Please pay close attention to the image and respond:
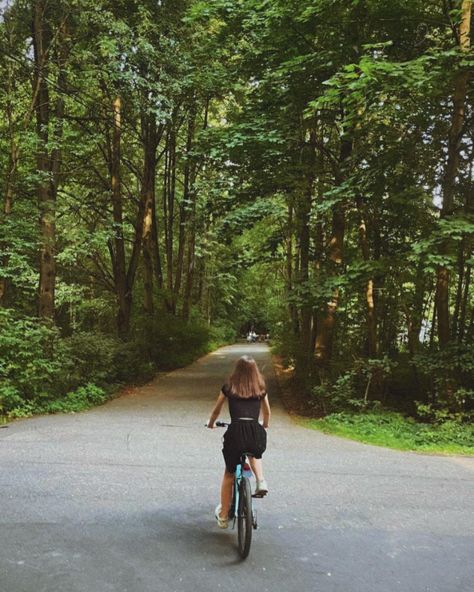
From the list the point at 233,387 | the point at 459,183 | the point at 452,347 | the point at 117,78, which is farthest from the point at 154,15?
the point at 233,387

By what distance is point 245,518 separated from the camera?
4125 mm

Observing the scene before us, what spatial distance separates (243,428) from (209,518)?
1.31 meters

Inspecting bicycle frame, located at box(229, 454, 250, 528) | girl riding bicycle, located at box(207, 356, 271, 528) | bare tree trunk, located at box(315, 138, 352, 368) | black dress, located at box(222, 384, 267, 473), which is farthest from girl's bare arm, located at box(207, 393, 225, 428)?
bare tree trunk, located at box(315, 138, 352, 368)

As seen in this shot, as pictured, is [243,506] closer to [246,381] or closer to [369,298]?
[246,381]

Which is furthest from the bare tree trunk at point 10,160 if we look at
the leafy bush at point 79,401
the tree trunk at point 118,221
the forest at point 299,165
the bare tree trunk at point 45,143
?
the tree trunk at point 118,221

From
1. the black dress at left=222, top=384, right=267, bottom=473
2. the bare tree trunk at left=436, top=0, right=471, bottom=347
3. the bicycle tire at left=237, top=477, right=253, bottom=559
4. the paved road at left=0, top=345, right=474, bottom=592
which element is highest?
the bare tree trunk at left=436, top=0, right=471, bottom=347

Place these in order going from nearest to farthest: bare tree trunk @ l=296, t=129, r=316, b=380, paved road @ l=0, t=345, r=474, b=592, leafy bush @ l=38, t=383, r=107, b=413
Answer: paved road @ l=0, t=345, r=474, b=592 → leafy bush @ l=38, t=383, r=107, b=413 → bare tree trunk @ l=296, t=129, r=316, b=380

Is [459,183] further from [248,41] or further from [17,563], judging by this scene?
[17,563]

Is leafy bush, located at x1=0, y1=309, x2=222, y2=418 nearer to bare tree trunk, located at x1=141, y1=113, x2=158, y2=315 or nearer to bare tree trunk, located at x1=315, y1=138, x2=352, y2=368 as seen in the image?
bare tree trunk, located at x1=141, y1=113, x2=158, y2=315

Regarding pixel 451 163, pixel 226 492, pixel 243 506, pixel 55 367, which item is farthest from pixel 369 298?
pixel 243 506

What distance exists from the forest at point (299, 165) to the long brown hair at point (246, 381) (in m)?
5.29

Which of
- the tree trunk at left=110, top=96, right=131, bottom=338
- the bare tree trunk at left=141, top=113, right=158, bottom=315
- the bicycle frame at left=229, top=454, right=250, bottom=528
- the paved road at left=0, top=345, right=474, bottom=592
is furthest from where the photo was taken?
the bare tree trunk at left=141, top=113, right=158, bottom=315

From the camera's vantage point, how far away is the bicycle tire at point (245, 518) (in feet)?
13.3

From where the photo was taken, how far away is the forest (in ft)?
32.6
